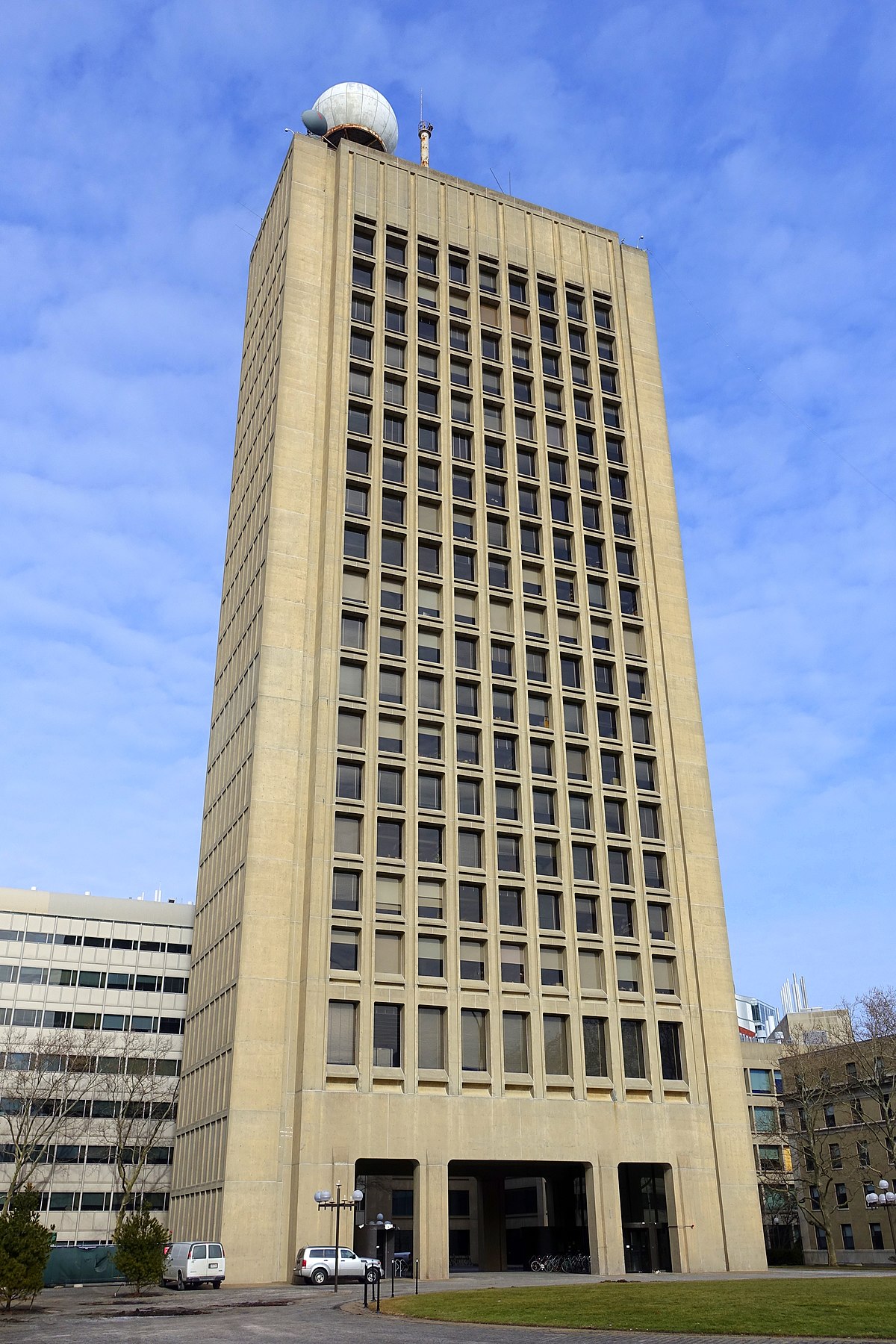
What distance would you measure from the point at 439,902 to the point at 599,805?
11677 mm

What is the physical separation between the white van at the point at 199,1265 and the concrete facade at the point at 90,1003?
99.8 ft

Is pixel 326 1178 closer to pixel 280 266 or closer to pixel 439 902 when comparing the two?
pixel 439 902

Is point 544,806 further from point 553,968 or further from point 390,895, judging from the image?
point 390,895

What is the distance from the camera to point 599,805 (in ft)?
212

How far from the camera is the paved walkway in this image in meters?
24.6

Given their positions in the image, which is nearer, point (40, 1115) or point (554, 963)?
point (554, 963)

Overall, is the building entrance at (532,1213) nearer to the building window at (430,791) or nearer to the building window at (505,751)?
the building window at (430,791)

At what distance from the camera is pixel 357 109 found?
84062 mm

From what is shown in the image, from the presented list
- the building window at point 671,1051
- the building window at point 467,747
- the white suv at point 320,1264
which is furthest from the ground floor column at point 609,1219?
the building window at point 467,747

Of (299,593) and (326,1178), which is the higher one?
(299,593)

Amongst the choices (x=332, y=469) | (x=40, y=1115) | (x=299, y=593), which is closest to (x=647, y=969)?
(x=299, y=593)

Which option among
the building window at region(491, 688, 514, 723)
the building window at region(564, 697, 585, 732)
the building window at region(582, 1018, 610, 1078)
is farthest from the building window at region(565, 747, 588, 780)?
the building window at region(582, 1018, 610, 1078)

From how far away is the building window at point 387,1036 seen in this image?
5425 centimetres

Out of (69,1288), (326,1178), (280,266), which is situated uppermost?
(280,266)
